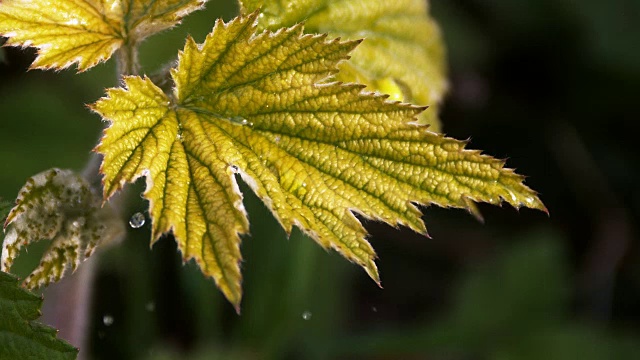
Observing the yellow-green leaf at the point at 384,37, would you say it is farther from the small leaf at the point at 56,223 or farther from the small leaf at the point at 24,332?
the small leaf at the point at 24,332

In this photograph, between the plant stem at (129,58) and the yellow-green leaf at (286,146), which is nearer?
the yellow-green leaf at (286,146)

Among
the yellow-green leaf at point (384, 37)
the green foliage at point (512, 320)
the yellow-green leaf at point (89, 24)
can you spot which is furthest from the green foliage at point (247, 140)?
the green foliage at point (512, 320)

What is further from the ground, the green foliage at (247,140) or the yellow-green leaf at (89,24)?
the yellow-green leaf at (89,24)

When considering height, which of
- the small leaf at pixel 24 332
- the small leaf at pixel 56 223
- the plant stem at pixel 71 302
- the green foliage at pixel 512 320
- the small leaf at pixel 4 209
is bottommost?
the green foliage at pixel 512 320

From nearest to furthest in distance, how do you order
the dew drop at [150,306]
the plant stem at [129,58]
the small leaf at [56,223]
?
1. the small leaf at [56,223]
2. the plant stem at [129,58]
3. the dew drop at [150,306]

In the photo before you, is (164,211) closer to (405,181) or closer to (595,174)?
(405,181)

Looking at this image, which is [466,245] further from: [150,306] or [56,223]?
[56,223]

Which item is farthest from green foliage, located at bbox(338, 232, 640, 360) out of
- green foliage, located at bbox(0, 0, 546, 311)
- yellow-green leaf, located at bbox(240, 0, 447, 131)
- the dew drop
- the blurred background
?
green foliage, located at bbox(0, 0, 546, 311)
